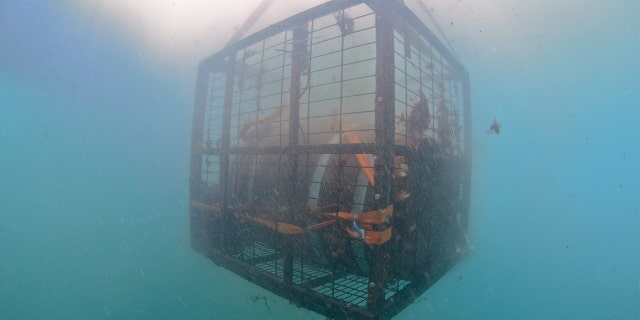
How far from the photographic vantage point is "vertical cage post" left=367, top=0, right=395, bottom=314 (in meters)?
2.25

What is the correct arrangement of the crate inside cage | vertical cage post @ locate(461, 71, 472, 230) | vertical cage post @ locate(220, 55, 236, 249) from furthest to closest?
vertical cage post @ locate(461, 71, 472, 230), vertical cage post @ locate(220, 55, 236, 249), the crate inside cage

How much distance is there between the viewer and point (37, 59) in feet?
28.1

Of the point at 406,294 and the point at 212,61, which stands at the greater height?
the point at 212,61

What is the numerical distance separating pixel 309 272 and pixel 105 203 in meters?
8.14

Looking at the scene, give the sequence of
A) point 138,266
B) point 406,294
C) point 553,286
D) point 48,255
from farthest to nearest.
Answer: point 553,286, point 48,255, point 138,266, point 406,294

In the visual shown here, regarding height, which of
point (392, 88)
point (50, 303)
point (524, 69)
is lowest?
point (50, 303)

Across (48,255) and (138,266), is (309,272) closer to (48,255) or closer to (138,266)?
(138,266)

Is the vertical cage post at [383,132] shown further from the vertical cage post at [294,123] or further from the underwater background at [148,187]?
the underwater background at [148,187]

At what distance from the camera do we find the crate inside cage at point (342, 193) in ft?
7.68

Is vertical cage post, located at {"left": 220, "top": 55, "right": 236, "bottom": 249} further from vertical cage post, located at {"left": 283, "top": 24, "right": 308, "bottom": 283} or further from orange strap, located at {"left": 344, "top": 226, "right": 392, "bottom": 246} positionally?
orange strap, located at {"left": 344, "top": 226, "right": 392, "bottom": 246}

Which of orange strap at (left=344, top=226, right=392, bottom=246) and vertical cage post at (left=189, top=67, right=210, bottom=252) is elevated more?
vertical cage post at (left=189, top=67, right=210, bottom=252)

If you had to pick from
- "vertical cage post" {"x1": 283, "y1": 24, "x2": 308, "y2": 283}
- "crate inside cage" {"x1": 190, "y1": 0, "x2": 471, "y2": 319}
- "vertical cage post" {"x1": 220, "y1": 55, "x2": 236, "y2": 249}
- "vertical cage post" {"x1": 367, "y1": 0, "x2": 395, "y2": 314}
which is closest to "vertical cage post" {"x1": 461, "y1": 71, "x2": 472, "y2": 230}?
"crate inside cage" {"x1": 190, "y1": 0, "x2": 471, "y2": 319}

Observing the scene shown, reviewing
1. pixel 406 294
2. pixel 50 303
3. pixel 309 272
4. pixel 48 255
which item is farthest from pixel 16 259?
pixel 406 294

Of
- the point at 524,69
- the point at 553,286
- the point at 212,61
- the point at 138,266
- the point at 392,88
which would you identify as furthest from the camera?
the point at 524,69
